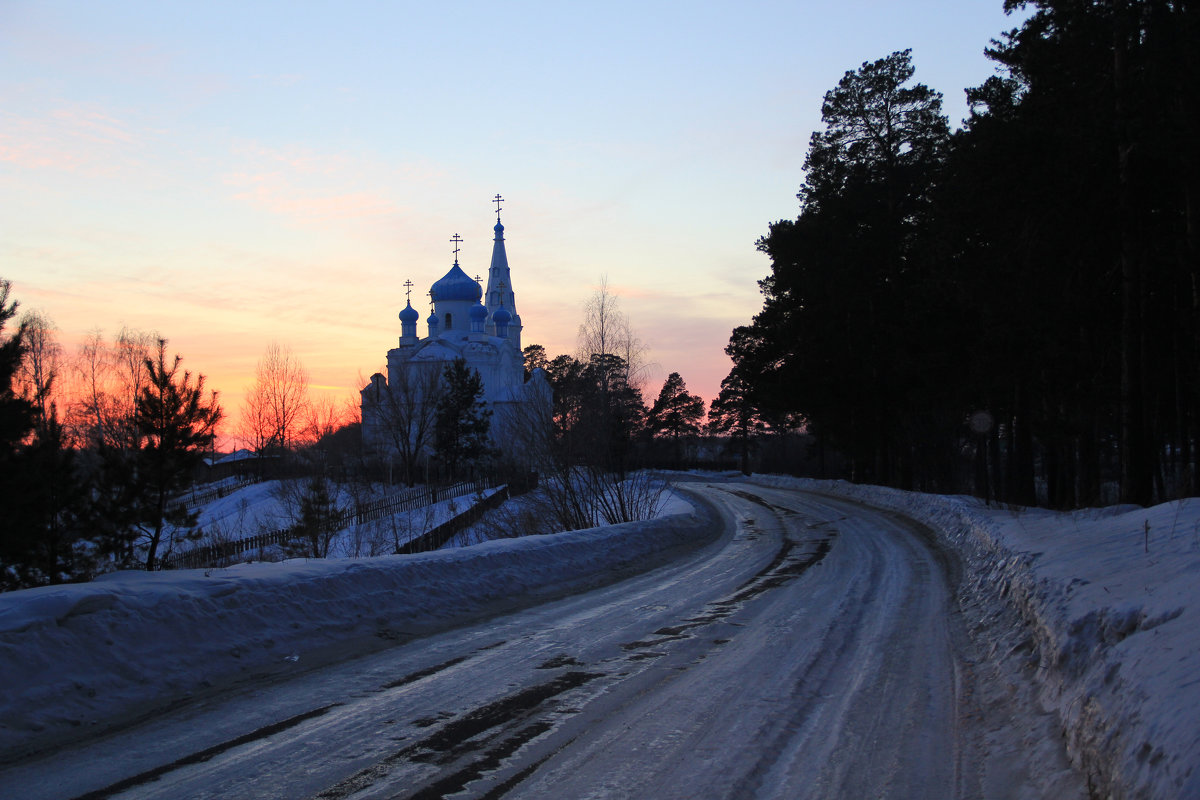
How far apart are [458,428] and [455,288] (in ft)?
69.6

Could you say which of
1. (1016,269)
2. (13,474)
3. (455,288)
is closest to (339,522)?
(13,474)

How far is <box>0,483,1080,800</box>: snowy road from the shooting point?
14.9 ft

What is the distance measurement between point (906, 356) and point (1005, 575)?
21.0 metres

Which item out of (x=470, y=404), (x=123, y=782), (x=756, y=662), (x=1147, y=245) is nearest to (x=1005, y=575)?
(x=756, y=662)

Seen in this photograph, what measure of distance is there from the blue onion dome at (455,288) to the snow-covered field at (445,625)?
59.1 m

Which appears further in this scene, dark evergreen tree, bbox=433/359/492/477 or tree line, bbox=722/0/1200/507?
dark evergreen tree, bbox=433/359/492/477

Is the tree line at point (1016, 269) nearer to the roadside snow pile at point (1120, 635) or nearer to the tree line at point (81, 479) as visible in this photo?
the roadside snow pile at point (1120, 635)

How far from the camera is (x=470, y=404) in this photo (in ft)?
170

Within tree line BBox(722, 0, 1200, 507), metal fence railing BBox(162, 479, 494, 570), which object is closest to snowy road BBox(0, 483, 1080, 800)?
metal fence railing BBox(162, 479, 494, 570)

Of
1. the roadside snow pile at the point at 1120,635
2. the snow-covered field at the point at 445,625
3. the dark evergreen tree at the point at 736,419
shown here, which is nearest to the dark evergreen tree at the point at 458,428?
the dark evergreen tree at the point at 736,419

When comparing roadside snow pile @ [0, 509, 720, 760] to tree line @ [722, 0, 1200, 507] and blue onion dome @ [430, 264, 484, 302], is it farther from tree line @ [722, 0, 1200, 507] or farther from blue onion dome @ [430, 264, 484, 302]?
blue onion dome @ [430, 264, 484, 302]

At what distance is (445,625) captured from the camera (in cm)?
882

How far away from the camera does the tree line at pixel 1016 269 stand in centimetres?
1694

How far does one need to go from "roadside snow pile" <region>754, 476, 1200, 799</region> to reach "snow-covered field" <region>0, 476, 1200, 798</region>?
15mm
